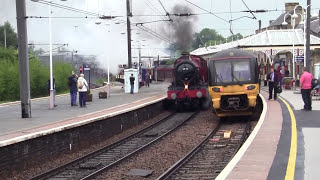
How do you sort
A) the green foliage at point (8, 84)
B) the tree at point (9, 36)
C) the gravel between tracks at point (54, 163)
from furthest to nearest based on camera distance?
the tree at point (9, 36)
the green foliage at point (8, 84)
the gravel between tracks at point (54, 163)

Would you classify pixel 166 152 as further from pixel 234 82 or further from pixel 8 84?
pixel 8 84

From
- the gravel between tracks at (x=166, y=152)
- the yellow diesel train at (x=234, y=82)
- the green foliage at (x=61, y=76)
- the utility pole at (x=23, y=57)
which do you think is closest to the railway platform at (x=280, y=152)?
the gravel between tracks at (x=166, y=152)

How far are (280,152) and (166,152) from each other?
4.76 m

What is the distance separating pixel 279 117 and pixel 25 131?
752cm

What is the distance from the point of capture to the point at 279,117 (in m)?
14.3

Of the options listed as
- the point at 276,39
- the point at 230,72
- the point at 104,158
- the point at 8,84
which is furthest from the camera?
the point at 276,39

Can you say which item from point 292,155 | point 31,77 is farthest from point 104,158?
point 31,77

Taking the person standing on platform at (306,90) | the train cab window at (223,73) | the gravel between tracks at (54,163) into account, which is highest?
the train cab window at (223,73)

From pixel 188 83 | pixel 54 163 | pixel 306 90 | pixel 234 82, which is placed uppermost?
pixel 234 82

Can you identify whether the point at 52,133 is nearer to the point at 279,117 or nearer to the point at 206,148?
the point at 206,148

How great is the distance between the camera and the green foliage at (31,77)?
32525 mm

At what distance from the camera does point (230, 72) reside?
57.1ft

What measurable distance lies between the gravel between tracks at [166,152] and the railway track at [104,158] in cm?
22

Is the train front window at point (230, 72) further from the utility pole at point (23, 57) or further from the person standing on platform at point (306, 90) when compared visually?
the utility pole at point (23, 57)
